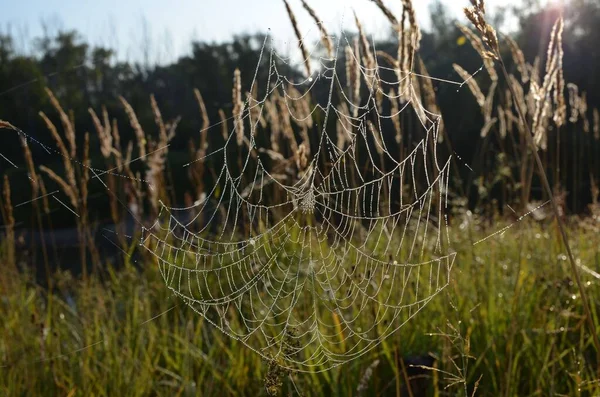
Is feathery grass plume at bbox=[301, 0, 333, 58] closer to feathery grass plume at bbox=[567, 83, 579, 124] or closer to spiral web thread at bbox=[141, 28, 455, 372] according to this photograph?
spiral web thread at bbox=[141, 28, 455, 372]

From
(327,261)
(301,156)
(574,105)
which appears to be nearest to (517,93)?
(574,105)

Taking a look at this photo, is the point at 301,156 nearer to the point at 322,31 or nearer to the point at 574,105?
the point at 322,31

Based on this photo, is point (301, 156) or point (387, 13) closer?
point (387, 13)

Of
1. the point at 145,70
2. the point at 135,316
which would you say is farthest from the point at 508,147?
the point at 145,70

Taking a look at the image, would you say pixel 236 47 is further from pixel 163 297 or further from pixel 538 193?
pixel 163 297

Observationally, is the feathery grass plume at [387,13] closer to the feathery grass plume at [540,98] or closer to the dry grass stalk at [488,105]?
the feathery grass plume at [540,98]

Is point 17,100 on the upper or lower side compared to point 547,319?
upper

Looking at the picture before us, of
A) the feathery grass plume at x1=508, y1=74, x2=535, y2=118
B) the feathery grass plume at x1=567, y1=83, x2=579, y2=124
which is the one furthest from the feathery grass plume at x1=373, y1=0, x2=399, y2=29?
the feathery grass plume at x1=567, y1=83, x2=579, y2=124

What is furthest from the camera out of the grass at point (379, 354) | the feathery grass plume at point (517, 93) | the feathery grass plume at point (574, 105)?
the feathery grass plume at point (574, 105)

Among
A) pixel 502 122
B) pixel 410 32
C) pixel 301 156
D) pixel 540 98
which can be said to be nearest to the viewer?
pixel 540 98

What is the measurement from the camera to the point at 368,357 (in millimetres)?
2523

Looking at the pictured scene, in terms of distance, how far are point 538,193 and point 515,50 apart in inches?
440

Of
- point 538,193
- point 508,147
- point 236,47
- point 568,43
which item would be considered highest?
point 236,47

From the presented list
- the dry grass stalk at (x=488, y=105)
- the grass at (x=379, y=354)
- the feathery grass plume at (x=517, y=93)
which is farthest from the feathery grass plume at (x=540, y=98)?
the dry grass stalk at (x=488, y=105)
